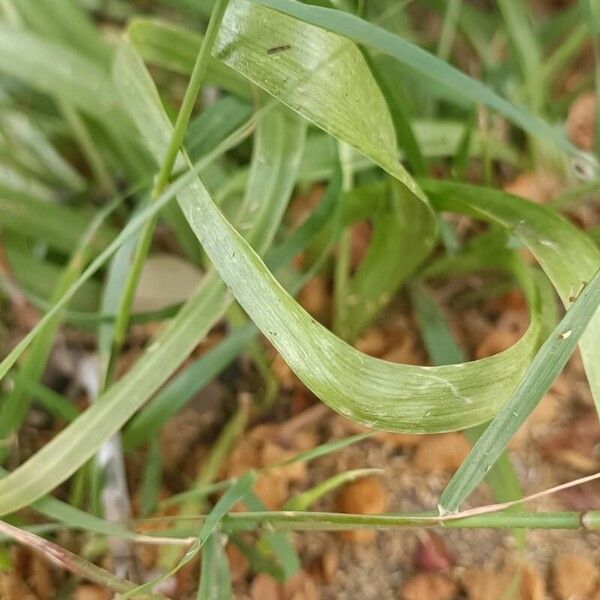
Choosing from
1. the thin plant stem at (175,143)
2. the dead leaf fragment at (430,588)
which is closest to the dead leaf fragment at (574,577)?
the dead leaf fragment at (430,588)

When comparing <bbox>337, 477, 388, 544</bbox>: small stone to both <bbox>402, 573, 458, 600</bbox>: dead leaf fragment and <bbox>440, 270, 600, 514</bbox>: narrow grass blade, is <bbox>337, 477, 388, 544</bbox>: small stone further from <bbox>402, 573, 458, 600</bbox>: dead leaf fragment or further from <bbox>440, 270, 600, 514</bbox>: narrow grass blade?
<bbox>440, 270, 600, 514</bbox>: narrow grass blade

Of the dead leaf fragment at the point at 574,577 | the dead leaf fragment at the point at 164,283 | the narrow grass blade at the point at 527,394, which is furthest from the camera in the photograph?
the dead leaf fragment at the point at 164,283

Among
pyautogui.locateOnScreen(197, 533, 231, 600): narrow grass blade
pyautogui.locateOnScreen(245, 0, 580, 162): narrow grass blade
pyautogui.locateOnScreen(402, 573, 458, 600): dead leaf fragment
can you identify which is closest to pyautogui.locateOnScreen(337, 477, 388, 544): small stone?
pyautogui.locateOnScreen(402, 573, 458, 600): dead leaf fragment

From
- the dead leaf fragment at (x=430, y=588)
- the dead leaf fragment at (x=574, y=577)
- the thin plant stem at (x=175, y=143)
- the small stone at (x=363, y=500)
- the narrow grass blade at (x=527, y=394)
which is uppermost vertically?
the thin plant stem at (x=175, y=143)

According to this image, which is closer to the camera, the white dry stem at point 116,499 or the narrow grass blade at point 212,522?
the narrow grass blade at point 212,522

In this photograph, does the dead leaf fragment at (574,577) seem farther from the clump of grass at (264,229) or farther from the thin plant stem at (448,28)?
the thin plant stem at (448,28)

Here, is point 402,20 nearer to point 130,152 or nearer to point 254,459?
point 130,152

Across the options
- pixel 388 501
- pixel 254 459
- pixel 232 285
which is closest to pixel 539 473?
pixel 388 501

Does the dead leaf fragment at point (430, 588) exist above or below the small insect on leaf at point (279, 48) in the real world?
below
